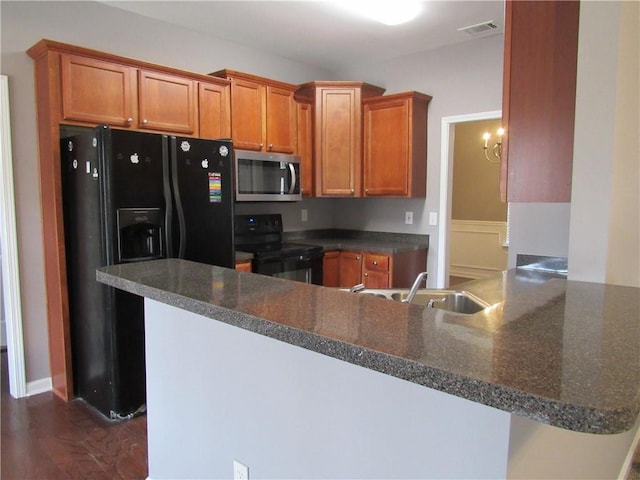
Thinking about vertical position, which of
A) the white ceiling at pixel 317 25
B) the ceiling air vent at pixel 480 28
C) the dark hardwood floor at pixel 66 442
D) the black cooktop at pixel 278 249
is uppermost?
the white ceiling at pixel 317 25

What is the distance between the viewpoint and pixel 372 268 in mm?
3914

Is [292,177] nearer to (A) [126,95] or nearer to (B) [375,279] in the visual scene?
(B) [375,279]

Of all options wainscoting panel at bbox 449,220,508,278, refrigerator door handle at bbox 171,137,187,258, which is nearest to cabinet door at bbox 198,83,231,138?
refrigerator door handle at bbox 171,137,187,258

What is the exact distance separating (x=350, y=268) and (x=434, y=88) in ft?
5.88

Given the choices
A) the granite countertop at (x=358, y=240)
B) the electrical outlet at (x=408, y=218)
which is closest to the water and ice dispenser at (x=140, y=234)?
the granite countertop at (x=358, y=240)

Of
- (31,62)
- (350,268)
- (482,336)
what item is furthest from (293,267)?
(482,336)

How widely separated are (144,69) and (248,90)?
90 cm

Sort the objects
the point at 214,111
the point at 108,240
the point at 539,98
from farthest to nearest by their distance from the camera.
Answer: the point at 214,111 < the point at 108,240 < the point at 539,98

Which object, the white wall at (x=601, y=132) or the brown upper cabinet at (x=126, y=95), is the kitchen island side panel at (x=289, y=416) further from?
the brown upper cabinet at (x=126, y=95)

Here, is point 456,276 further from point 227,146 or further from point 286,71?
point 227,146

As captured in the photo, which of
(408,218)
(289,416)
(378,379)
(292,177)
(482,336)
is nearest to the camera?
(482,336)

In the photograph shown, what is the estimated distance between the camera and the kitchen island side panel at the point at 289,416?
0.88m

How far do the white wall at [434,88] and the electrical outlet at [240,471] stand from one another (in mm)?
3072

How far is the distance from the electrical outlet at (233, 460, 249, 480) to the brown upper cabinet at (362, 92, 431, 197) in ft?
9.88
